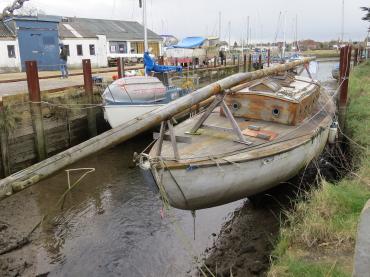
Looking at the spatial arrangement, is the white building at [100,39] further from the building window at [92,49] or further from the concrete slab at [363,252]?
the concrete slab at [363,252]

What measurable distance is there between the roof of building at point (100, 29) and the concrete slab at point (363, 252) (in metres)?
30.2

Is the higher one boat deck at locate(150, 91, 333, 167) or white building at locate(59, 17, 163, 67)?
white building at locate(59, 17, 163, 67)

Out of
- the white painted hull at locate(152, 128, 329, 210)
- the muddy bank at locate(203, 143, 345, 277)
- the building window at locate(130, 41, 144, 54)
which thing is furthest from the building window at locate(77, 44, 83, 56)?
the white painted hull at locate(152, 128, 329, 210)

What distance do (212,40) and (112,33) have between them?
9.43 meters

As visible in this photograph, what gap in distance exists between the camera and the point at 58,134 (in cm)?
1272

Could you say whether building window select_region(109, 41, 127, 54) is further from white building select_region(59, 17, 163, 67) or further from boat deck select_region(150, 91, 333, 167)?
boat deck select_region(150, 91, 333, 167)

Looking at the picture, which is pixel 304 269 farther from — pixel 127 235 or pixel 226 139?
pixel 127 235

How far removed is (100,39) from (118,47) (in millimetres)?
4423

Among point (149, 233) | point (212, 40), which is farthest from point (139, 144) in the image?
point (212, 40)

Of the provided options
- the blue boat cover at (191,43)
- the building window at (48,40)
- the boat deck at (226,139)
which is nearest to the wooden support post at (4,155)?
the boat deck at (226,139)

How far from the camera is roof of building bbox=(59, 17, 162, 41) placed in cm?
3196

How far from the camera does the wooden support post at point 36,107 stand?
11247mm

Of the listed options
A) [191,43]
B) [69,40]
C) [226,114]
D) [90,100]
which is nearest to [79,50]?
[69,40]

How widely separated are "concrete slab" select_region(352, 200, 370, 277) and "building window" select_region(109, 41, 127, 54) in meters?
35.7
